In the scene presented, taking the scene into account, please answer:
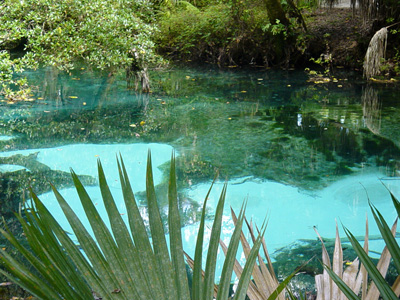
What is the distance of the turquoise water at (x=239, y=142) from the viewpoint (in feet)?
13.3

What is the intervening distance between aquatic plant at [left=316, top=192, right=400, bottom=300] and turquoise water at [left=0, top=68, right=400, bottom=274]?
1.10m

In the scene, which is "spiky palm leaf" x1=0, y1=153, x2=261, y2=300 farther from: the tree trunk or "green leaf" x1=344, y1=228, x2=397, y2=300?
the tree trunk

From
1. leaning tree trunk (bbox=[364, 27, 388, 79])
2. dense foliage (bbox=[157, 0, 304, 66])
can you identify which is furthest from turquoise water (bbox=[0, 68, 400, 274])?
dense foliage (bbox=[157, 0, 304, 66])

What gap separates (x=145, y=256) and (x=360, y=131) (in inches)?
230

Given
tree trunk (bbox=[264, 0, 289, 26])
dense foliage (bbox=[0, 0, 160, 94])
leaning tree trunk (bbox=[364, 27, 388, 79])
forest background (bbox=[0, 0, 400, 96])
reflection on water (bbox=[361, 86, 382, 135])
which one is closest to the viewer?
dense foliage (bbox=[0, 0, 160, 94])

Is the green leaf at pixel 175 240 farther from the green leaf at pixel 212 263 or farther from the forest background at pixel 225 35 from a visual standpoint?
the forest background at pixel 225 35

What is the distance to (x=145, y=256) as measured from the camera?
896 millimetres

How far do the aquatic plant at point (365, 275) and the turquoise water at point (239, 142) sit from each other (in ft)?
3.61

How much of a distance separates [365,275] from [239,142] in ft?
14.7

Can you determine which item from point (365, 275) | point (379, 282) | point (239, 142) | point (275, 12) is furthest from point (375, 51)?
point (379, 282)

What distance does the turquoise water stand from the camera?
405cm

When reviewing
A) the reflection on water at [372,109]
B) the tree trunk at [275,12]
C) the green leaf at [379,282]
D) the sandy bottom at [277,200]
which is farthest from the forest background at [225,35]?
the green leaf at [379,282]

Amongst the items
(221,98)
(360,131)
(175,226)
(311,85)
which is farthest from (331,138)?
(175,226)

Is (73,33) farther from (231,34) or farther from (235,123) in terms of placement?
(231,34)
